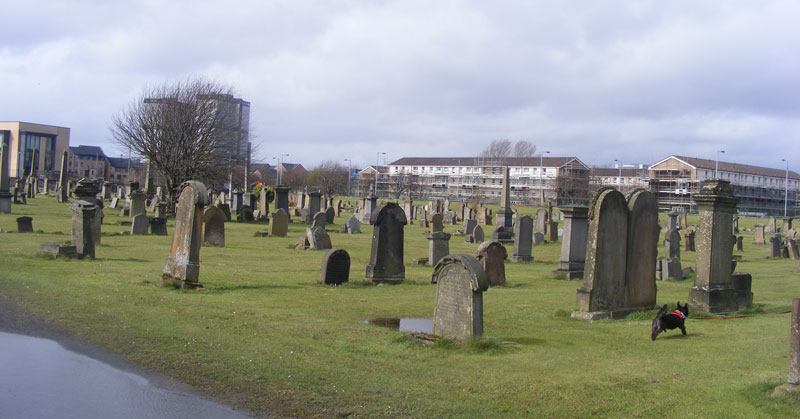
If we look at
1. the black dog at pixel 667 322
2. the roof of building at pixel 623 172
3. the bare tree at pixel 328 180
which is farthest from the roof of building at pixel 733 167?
the black dog at pixel 667 322

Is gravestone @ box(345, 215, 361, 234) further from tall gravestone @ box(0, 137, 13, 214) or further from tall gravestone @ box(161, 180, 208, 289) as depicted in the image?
tall gravestone @ box(161, 180, 208, 289)

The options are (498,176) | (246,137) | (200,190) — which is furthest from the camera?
(498,176)

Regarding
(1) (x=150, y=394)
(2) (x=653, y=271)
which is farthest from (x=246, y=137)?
(1) (x=150, y=394)

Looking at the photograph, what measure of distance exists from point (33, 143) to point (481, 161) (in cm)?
8287

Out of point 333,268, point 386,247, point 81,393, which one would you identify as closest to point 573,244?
point 386,247

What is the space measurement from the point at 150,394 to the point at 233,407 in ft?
3.39

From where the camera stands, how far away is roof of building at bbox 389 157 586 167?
12262 centimetres

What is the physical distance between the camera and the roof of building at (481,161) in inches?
4828

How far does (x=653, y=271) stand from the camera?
13312 millimetres

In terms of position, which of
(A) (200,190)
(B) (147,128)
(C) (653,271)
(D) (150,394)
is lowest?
(D) (150,394)

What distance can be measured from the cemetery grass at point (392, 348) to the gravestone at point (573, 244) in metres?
3.40

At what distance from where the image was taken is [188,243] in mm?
14305

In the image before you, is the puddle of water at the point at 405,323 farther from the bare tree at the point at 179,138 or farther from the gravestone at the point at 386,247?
the bare tree at the point at 179,138

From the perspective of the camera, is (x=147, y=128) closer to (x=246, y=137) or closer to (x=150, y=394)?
(x=246, y=137)
